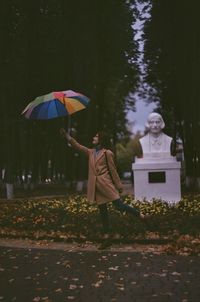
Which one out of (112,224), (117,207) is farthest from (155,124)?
(117,207)

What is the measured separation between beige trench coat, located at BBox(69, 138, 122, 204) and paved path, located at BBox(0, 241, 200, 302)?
0.95 metres

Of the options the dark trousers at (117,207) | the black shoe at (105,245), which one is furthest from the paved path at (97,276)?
the dark trousers at (117,207)

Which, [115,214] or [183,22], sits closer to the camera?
[115,214]

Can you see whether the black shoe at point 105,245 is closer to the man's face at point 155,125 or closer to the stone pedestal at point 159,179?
the stone pedestal at point 159,179

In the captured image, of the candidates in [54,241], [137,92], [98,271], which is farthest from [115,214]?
[137,92]

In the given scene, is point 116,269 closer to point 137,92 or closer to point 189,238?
point 189,238

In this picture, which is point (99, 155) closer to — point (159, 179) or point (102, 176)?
point (102, 176)

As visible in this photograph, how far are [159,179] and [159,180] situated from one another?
0.03 meters

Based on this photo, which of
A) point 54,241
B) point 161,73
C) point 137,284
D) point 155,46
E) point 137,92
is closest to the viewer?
point 137,284

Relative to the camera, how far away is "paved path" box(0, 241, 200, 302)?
23.2 feet

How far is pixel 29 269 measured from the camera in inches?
349

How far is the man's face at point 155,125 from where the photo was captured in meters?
17.4

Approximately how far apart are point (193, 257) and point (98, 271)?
73.9 inches

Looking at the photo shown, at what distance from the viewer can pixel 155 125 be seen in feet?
57.1
